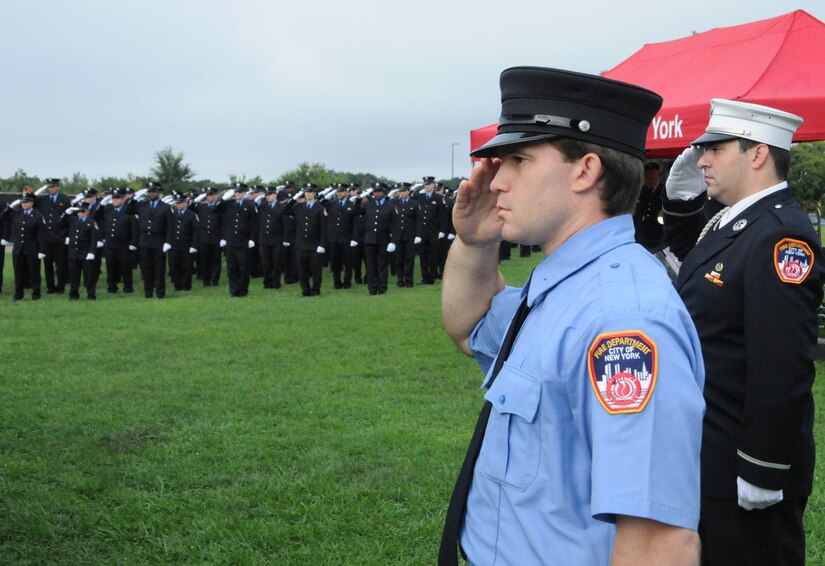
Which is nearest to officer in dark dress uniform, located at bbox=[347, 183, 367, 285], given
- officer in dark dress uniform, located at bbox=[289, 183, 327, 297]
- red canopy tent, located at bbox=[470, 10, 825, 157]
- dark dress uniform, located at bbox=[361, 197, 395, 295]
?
dark dress uniform, located at bbox=[361, 197, 395, 295]

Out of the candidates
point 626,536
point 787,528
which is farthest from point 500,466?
point 787,528

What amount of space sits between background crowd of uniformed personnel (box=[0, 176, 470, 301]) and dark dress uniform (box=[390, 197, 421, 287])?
2 cm

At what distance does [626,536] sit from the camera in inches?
58.2

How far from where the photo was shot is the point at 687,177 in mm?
A: 3717

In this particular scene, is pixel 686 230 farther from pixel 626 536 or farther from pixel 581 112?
pixel 626 536

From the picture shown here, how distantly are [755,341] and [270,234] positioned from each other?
1780 centimetres

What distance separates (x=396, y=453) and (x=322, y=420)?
3.65 feet

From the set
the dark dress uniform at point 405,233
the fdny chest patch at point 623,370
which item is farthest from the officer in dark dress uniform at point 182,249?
the fdny chest patch at point 623,370

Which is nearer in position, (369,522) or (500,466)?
(500,466)

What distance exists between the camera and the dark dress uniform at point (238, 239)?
1817 cm

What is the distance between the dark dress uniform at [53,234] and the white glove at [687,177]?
17456 mm

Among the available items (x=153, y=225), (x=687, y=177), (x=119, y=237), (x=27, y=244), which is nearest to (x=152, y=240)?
(x=153, y=225)

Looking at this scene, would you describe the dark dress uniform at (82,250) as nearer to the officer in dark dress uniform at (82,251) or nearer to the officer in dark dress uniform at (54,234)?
the officer in dark dress uniform at (82,251)

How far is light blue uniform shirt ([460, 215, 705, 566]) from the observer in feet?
4.80
